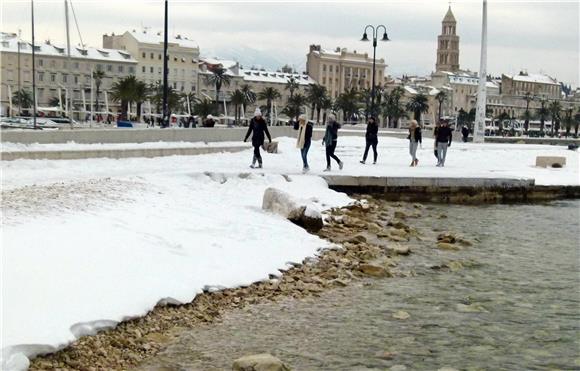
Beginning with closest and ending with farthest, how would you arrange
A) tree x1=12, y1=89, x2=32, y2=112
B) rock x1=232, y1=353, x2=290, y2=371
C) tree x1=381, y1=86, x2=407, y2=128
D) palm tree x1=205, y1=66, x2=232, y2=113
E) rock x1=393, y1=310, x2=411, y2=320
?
rock x1=232, y1=353, x2=290, y2=371 → rock x1=393, y1=310, x2=411, y2=320 → tree x1=12, y1=89, x2=32, y2=112 → tree x1=381, y1=86, x2=407, y2=128 → palm tree x1=205, y1=66, x2=232, y2=113

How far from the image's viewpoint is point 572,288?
35.3ft

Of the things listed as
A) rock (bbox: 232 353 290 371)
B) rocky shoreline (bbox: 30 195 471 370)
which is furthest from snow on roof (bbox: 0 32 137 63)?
rock (bbox: 232 353 290 371)

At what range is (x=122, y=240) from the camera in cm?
990

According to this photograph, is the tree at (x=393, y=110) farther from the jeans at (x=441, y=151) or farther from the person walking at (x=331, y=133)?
the person walking at (x=331, y=133)

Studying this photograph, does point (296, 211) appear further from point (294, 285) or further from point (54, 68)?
point (54, 68)

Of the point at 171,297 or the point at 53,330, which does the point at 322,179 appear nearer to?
the point at 171,297

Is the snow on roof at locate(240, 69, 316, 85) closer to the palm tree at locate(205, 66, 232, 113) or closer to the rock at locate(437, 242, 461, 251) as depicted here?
the palm tree at locate(205, 66, 232, 113)

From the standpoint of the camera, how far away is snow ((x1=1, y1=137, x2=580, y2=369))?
7254 mm

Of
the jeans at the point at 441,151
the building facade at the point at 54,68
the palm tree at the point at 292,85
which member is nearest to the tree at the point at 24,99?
the building facade at the point at 54,68

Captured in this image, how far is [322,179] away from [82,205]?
973 centimetres

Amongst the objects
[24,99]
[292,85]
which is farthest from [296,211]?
[292,85]

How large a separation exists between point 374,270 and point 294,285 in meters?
1.72

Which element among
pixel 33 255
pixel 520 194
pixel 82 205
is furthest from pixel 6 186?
pixel 520 194

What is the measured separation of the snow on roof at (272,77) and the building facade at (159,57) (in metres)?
13.4
